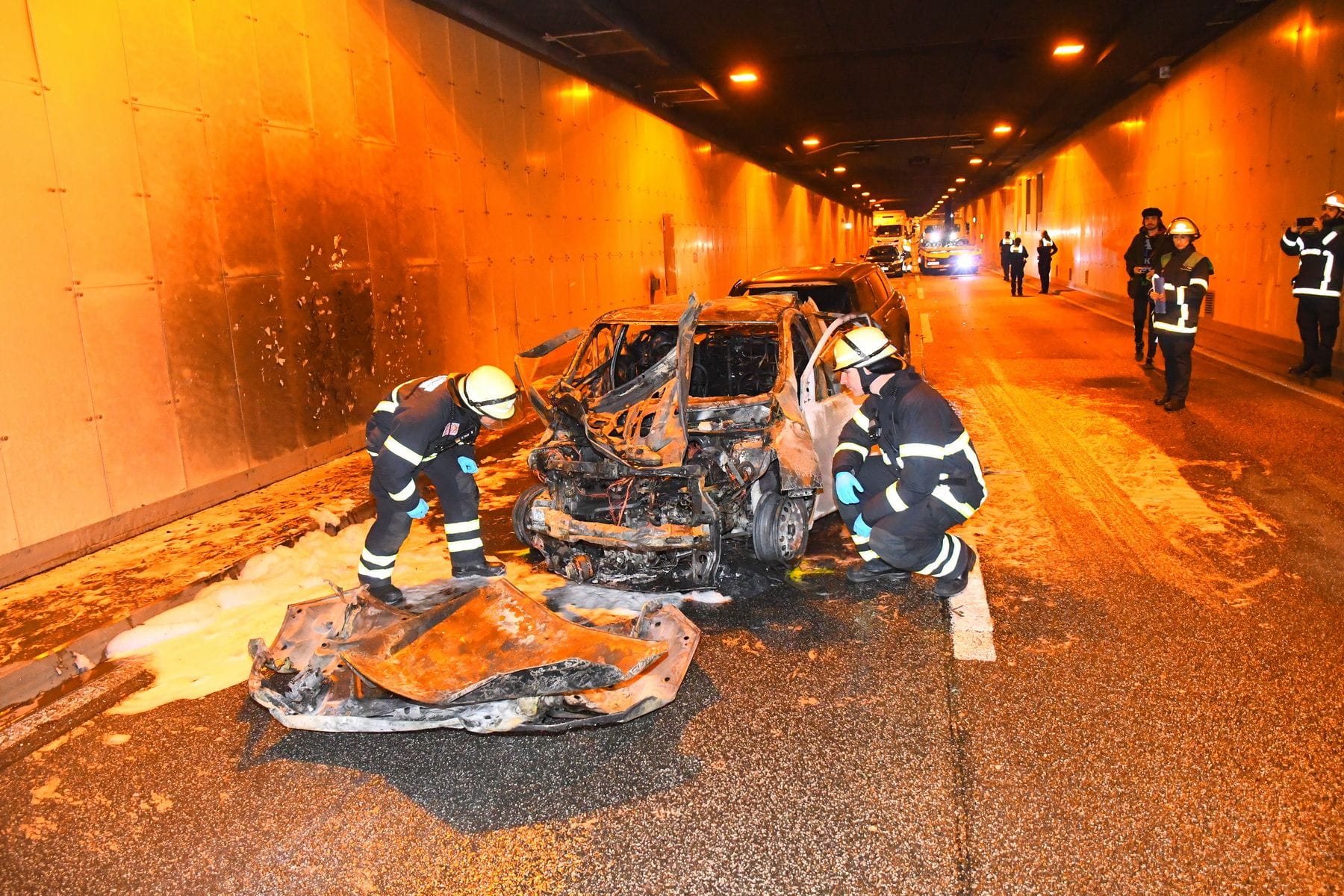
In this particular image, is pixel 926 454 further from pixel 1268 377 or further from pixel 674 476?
pixel 1268 377

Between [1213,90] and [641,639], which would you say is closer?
[641,639]

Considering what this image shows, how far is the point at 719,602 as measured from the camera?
5.62m

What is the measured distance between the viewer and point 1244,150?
1622 centimetres

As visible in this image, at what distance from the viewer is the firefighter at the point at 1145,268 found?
12.4m

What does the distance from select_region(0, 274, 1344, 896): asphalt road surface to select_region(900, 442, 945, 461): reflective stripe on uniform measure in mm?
899

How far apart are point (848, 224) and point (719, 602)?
7453 cm

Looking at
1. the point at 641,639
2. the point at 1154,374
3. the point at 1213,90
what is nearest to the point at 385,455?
the point at 641,639

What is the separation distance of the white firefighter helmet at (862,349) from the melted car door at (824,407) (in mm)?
862

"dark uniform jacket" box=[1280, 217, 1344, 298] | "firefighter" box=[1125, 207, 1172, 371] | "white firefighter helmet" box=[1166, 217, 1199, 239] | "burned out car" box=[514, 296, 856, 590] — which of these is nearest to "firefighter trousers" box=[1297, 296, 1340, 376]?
"dark uniform jacket" box=[1280, 217, 1344, 298]

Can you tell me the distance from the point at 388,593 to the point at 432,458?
857mm

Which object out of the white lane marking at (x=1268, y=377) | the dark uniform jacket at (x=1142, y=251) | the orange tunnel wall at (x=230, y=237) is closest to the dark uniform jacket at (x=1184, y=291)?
the white lane marking at (x=1268, y=377)

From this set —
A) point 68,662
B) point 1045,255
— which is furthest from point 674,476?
point 1045,255

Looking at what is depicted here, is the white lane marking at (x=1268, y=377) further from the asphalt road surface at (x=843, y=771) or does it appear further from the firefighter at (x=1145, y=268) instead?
the asphalt road surface at (x=843, y=771)

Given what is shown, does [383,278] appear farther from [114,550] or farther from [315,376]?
[114,550]
